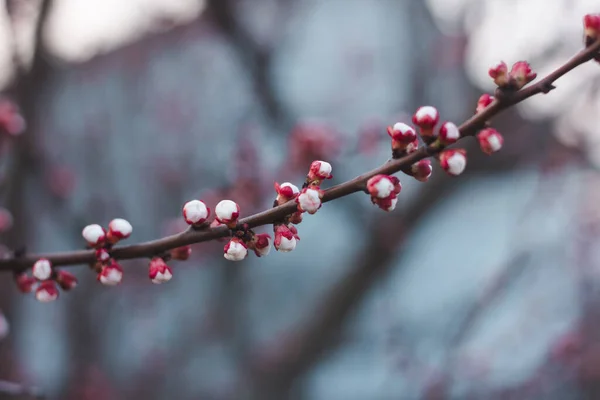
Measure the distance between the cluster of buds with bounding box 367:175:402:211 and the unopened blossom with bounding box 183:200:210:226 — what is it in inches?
10.7

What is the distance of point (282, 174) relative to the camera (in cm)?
329

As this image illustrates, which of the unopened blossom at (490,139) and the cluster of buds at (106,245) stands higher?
the unopened blossom at (490,139)

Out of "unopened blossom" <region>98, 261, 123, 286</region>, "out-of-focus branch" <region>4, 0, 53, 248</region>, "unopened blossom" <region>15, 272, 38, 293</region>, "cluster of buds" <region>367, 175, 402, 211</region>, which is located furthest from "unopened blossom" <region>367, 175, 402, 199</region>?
"out-of-focus branch" <region>4, 0, 53, 248</region>

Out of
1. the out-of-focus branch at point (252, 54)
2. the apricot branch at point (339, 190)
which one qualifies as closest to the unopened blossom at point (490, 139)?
the apricot branch at point (339, 190)

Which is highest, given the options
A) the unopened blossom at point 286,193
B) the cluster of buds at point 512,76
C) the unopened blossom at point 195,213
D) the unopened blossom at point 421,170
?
the cluster of buds at point 512,76

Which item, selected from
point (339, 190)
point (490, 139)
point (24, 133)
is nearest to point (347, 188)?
point (339, 190)

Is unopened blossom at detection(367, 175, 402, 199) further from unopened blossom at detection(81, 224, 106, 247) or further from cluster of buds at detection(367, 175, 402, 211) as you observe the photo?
unopened blossom at detection(81, 224, 106, 247)

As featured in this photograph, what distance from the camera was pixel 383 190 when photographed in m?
0.80

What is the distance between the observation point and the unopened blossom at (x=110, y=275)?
3.01ft

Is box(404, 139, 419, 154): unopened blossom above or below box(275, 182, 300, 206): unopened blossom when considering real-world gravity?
above

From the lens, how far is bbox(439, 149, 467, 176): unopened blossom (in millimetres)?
813

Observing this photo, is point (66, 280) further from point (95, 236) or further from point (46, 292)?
point (95, 236)

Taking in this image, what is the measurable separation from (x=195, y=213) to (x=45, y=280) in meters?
0.36

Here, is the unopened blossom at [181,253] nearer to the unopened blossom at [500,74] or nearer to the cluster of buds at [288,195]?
the cluster of buds at [288,195]
